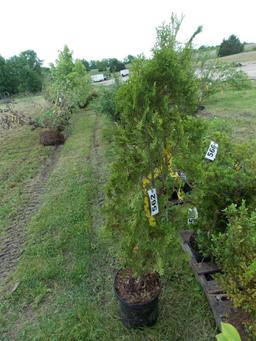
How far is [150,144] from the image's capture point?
202cm

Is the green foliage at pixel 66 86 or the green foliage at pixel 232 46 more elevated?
the green foliage at pixel 66 86

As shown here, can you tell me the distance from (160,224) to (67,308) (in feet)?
4.53

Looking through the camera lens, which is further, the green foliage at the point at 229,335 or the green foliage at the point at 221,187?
the green foliage at the point at 221,187

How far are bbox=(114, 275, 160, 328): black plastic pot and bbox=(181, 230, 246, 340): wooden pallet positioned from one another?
0.50 meters

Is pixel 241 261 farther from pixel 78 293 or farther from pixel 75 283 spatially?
pixel 75 283

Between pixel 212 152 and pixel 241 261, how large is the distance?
1.02 meters

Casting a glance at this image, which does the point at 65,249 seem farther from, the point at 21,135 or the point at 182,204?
the point at 21,135

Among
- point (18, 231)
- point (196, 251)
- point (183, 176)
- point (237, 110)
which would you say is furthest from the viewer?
point (237, 110)

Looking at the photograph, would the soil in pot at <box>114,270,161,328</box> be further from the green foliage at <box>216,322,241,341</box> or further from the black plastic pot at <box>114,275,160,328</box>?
the green foliage at <box>216,322,241,341</box>

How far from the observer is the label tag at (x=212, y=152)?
2.69 meters

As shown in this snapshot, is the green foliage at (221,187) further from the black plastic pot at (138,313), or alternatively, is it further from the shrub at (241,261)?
the black plastic pot at (138,313)

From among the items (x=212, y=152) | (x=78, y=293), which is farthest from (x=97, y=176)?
(x=212, y=152)

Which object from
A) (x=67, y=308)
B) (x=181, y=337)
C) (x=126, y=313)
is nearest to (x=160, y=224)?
(x=126, y=313)

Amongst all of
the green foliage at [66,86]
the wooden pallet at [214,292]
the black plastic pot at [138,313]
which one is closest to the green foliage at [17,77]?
the green foliage at [66,86]
